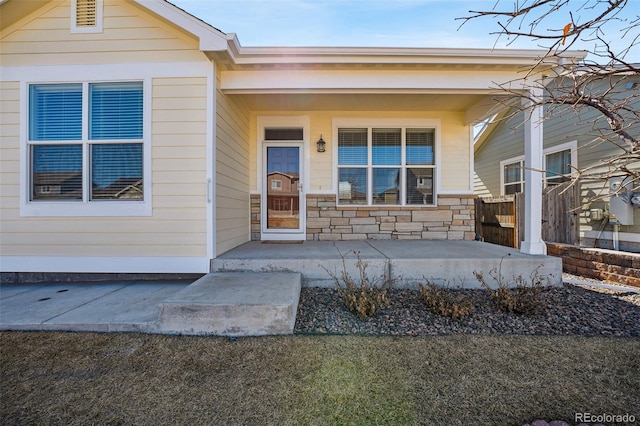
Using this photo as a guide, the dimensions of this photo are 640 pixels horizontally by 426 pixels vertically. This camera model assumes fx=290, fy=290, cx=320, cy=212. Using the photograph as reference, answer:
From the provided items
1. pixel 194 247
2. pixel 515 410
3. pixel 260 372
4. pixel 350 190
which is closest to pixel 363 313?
pixel 260 372

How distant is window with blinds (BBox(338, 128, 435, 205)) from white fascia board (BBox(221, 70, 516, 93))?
158 centimetres

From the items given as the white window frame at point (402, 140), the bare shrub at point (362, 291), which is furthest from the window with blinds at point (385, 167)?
the bare shrub at point (362, 291)

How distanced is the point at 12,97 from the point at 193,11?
279cm

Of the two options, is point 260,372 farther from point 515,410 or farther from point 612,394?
point 612,394

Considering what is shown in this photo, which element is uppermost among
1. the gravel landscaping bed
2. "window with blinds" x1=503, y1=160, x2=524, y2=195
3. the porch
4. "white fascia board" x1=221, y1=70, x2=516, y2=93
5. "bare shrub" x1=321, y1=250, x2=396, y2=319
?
"white fascia board" x1=221, y1=70, x2=516, y2=93

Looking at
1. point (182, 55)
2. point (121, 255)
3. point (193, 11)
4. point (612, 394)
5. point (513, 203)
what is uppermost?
point (193, 11)

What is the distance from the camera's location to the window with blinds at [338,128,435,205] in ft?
19.6

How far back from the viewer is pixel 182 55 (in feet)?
13.3

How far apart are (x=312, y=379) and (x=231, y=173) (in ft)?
11.7

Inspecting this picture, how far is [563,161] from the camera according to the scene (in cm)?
694

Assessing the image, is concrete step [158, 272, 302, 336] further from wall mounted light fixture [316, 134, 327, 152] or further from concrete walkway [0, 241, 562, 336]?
wall mounted light fixture [316, 134, 327, 152]

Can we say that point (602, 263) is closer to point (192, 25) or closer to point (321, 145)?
point (321, 145)

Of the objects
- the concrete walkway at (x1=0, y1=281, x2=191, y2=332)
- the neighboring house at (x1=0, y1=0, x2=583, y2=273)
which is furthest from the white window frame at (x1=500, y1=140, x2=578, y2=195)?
the concrete walkway at (x1=0, y1=281, x2=191, y2=332)

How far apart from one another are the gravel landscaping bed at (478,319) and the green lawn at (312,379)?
7.6 inches
